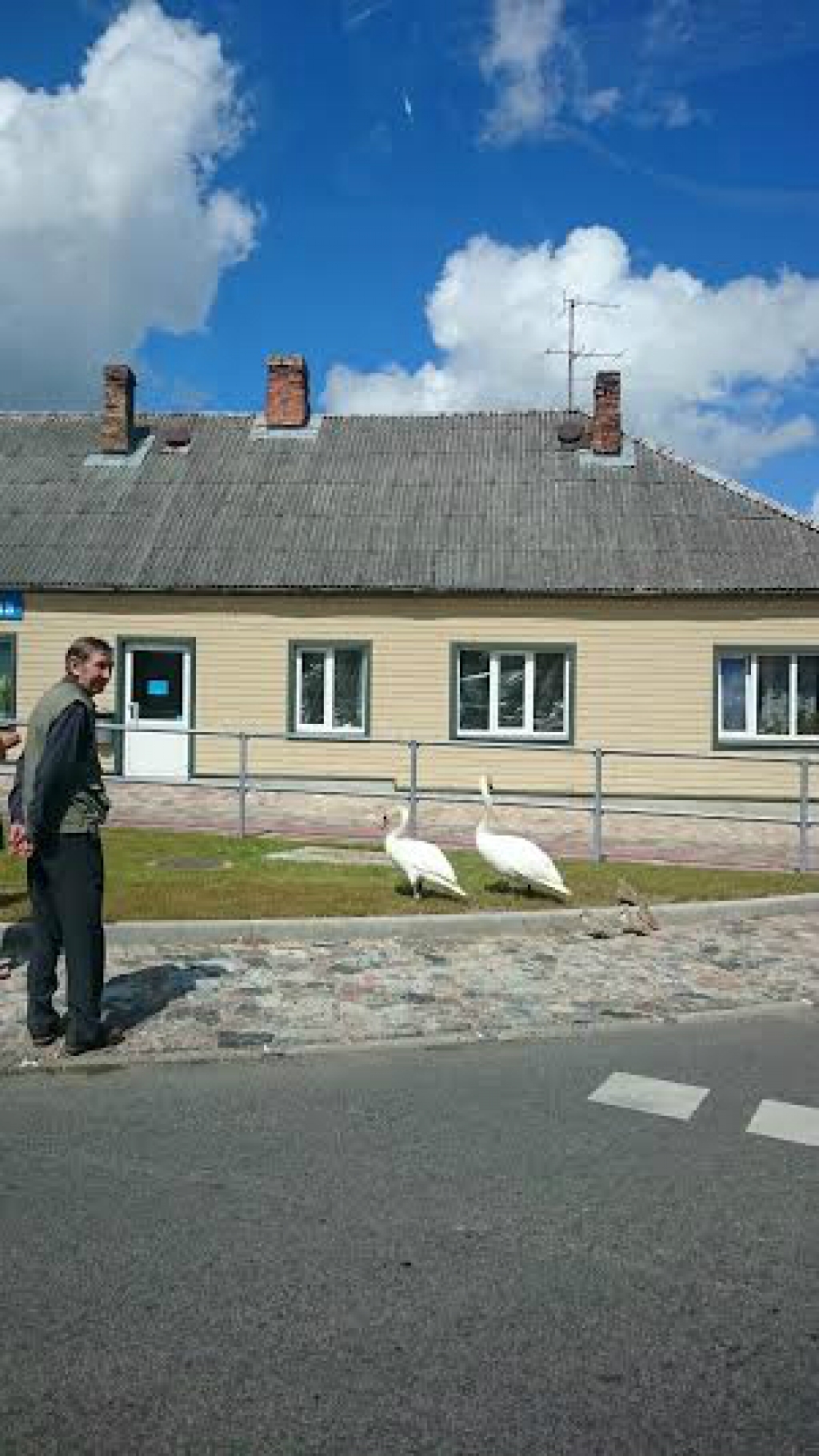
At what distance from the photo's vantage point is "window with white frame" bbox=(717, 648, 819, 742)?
64.1ft

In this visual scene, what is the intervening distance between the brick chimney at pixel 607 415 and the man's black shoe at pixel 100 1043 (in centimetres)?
1762

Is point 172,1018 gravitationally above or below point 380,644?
below

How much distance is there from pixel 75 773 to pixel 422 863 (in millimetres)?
4337

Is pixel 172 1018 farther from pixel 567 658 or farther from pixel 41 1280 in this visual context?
pixel 567 658

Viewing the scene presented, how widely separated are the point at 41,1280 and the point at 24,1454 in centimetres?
93

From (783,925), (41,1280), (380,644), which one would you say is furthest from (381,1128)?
(380,644)

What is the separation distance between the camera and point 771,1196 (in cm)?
468

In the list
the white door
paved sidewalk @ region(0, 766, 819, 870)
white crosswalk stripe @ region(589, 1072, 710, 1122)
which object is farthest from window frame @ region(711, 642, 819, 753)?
white crosswalk stripe @ region(589, 1072, 710, 1122)

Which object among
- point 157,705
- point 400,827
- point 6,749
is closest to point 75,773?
point 6,749

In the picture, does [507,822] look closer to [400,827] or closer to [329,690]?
[329,690]

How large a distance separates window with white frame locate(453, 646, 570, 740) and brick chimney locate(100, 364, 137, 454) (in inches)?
321

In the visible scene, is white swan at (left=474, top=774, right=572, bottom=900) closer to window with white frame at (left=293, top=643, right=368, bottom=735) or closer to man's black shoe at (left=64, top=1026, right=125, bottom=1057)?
man's black shoe at (left=64, top=1026, right=125, bottom=1057)

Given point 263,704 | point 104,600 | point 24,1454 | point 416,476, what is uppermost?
point 416,476

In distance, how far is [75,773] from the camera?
6.19 meters
